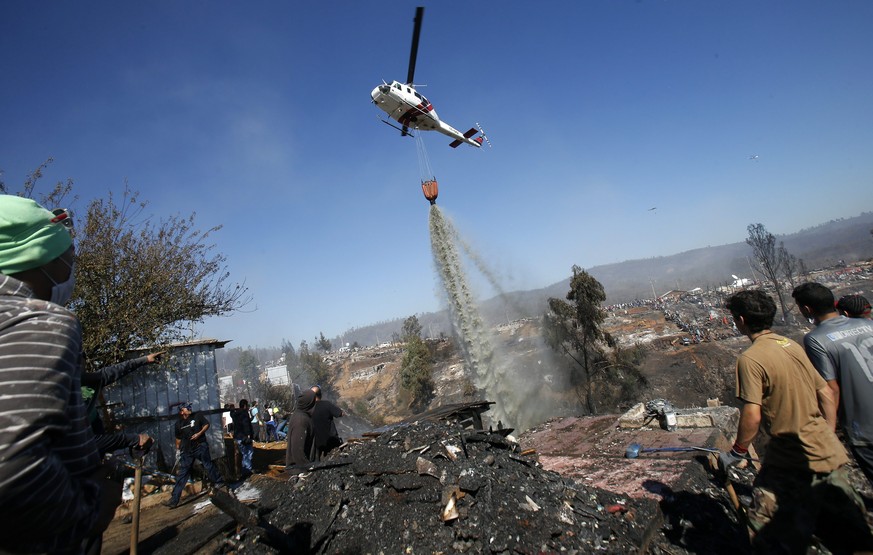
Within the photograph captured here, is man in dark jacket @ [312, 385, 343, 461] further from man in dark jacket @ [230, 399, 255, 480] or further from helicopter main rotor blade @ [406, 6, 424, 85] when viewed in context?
helicopter main rotor blade @ [406, 6, 424, 85]

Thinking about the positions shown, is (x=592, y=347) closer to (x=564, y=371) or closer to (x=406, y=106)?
Result: (x=564, y=371)

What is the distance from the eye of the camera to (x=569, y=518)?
172 inches

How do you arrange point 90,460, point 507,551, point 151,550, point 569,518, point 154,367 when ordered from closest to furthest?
point 90,460 < point 507,551 < point 569,518 < point 151,550 < point 154,367

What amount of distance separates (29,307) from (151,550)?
6512 millimetres

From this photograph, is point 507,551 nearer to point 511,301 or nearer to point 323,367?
point 511,301

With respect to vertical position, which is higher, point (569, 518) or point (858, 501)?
point (858, 501)

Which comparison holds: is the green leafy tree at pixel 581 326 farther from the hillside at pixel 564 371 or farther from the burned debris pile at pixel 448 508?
the burned debris pile at pixel 448 508

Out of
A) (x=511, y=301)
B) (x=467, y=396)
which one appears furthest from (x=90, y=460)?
(x=467, y=396)

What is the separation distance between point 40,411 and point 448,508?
13.6 ft

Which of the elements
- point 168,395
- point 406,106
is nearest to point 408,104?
point 406,106

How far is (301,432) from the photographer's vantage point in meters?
6.86


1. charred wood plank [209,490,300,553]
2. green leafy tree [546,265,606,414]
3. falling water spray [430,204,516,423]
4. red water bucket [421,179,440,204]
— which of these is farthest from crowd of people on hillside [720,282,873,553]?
green leafy tree [546,265,606,414]

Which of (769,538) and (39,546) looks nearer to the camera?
(39,546)

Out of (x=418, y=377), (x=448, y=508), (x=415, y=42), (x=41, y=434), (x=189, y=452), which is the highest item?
(x=415, y=42)
